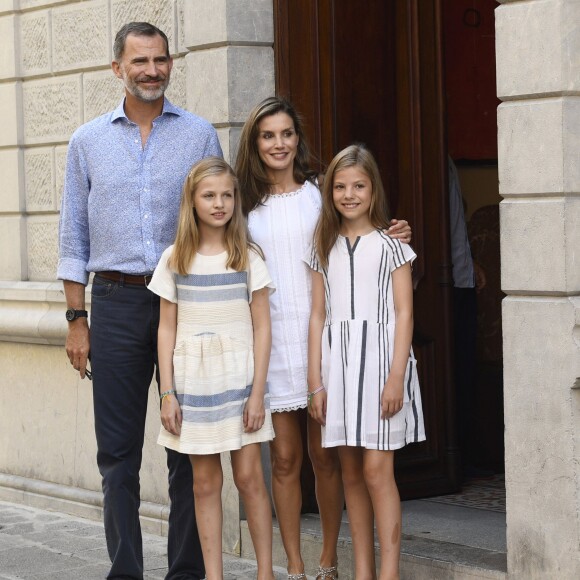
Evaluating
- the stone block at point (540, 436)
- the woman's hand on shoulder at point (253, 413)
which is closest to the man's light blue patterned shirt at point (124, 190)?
the woman's hand on shoulder at point (253, 413)

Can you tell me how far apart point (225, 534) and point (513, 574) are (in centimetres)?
183

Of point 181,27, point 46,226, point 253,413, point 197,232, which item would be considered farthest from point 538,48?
point 46,226

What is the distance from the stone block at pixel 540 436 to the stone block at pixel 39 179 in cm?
363

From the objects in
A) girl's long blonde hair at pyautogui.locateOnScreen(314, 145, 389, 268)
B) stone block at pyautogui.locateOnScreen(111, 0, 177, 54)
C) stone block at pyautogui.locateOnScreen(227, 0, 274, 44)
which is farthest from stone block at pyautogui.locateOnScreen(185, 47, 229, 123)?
girl's long blonde hair at pyautogui.locateOnScreen(314, 145, 389, 268)

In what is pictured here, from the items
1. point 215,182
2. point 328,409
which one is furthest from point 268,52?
point 328,409

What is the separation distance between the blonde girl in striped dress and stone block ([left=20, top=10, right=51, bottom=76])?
3025 mm

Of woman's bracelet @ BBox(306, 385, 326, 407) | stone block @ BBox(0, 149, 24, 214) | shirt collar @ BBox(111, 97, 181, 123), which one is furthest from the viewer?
stone block @ BBox(0, 149, 24, 214)

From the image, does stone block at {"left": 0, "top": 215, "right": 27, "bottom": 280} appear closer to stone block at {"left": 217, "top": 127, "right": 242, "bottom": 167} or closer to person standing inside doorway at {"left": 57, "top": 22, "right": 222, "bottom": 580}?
stone block at {"left": 217, "top": 127, "right": 242, "bottom": 167}

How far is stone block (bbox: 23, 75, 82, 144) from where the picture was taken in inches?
313

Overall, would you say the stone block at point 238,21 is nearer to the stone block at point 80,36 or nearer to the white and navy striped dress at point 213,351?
the stone block at point 80,36

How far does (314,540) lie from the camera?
625 cm

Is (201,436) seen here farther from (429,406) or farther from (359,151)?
(429,406)

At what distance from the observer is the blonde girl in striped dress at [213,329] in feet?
17.5

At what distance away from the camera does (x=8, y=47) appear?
27.4 feet
